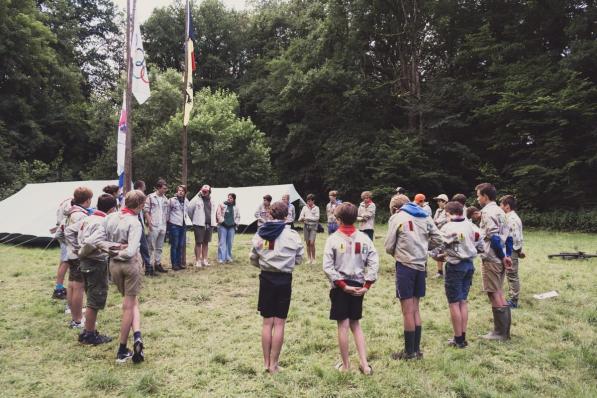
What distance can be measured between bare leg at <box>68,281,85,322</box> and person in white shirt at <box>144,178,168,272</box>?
131 inches

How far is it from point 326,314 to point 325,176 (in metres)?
20.2

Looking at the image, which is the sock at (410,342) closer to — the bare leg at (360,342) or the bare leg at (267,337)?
the bare leg at (360,342)

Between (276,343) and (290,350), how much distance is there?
29.1 inches

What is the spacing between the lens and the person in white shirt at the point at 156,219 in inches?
340

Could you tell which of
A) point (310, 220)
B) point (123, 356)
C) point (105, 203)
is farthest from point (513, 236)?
point (105, 203)

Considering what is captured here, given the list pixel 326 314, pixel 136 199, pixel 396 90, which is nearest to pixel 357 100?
pixel 396 90

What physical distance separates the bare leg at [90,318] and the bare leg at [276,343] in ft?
6.96

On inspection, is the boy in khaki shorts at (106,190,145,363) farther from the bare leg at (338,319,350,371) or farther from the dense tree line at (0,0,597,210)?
the dense tree line at (0,0,597,210)

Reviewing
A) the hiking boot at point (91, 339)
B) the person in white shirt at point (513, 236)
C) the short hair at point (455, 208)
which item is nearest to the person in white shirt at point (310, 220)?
the person in white shirt at point (513, 236)

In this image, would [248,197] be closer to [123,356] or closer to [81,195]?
[81,195]

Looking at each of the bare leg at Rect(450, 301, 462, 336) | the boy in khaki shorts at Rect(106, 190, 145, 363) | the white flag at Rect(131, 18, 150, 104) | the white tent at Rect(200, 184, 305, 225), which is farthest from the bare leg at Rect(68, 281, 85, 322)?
the white tent at Rect(200, 184, 305, 225)

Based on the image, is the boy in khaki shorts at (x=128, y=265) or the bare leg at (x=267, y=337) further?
the boy in khaki shorts at (x=128, y=265)

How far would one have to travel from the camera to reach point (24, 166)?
910 inches

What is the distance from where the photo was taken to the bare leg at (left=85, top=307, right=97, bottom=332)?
4.77 metres
